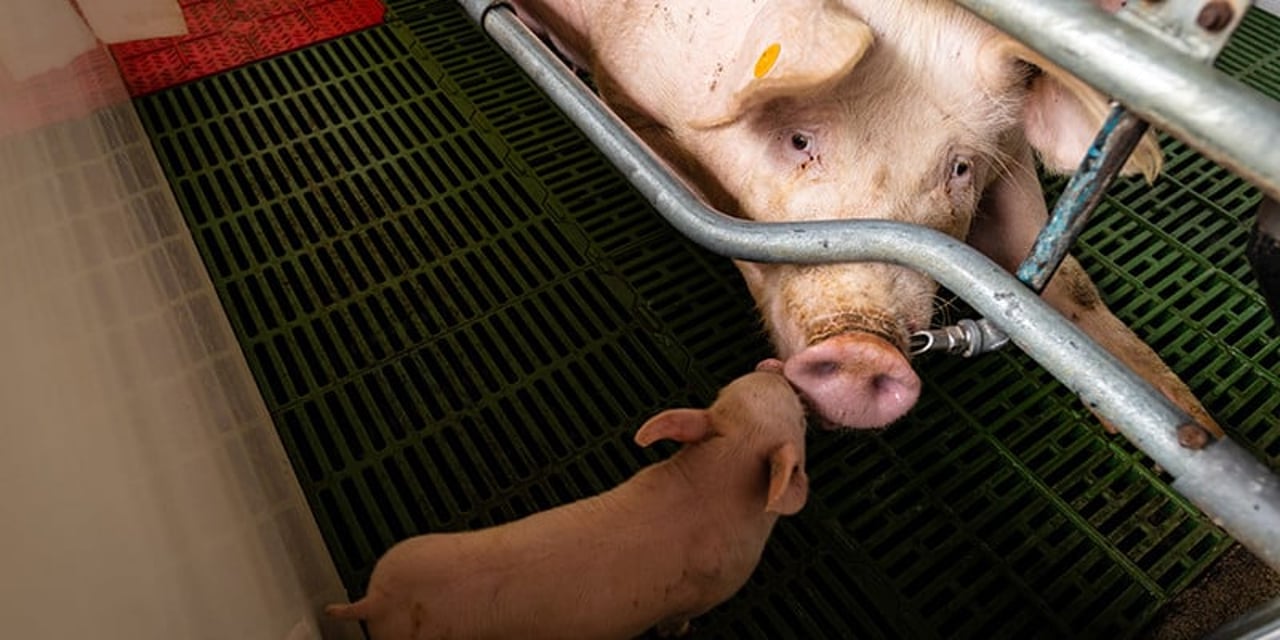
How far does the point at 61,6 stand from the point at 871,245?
191 cm

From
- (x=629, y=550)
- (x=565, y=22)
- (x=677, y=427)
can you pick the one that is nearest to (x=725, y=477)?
(x=677, y=427)

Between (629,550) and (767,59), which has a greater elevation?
(767,59)

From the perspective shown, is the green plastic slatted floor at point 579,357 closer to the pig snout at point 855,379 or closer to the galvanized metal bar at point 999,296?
the pig snout at point 855,379

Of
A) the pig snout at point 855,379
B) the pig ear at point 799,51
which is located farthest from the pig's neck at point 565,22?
the pig snout at point 855,379

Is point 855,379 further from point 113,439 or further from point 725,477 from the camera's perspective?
point 113,439

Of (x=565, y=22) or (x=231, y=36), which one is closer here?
(x=565, y=22)

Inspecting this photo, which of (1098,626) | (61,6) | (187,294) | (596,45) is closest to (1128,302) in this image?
(1098,626)

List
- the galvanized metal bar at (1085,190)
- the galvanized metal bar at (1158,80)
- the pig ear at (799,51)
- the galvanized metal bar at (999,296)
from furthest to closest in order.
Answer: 1. the pig ear at (799,51)
2. the galvanized metal bar at (1085,190)
3. the galvanized metal bar at (999,296)
4. the galvanized metal bar at (1158,80)

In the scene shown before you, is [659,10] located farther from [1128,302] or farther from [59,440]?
[59,440]

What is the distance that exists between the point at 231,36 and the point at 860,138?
242 cm

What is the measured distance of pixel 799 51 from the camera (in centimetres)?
147

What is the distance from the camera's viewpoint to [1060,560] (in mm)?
1841

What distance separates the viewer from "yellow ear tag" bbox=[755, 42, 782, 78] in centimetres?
151

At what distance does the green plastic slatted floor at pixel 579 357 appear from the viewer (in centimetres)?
180
